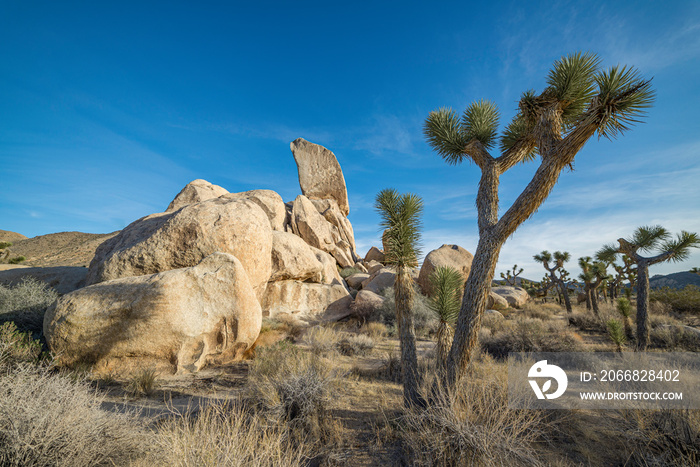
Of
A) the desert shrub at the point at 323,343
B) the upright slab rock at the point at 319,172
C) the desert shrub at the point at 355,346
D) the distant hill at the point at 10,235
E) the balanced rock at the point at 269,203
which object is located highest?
the upright slab rock at the point at 319,172

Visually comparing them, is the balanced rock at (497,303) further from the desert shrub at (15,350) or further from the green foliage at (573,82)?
the desert shrub at (15,350)

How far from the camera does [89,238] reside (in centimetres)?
3053

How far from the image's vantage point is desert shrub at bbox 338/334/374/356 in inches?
340

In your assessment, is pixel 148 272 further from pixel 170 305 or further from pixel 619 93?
pixel 619 93

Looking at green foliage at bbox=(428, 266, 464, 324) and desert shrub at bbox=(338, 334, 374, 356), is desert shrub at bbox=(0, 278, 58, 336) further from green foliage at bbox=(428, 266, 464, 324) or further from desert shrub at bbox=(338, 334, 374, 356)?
green foliage at bbox=(428, 266, 464, 324)

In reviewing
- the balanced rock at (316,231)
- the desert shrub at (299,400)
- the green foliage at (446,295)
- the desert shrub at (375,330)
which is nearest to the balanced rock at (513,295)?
the balanced rock at (316,231)

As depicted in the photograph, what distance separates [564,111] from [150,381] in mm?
8701

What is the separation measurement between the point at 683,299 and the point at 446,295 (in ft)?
59.9

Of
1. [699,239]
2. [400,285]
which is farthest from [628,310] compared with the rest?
[400,285]

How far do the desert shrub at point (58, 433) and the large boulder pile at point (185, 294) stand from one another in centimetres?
293

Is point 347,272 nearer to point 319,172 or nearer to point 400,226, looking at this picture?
point 319,172

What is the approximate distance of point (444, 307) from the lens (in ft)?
17.3

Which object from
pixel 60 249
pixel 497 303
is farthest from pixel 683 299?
pixel 60 249

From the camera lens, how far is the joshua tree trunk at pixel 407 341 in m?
4.81
